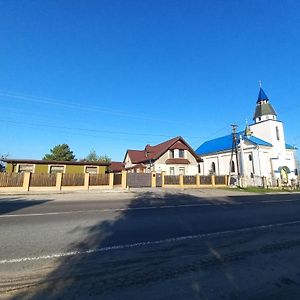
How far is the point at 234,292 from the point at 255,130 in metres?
54.0

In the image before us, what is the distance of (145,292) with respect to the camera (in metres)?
3.49

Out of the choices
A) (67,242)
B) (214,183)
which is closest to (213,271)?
(67,242)

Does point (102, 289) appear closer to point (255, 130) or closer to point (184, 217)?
point (184, 217)

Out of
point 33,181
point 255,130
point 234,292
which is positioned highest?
point 255,130

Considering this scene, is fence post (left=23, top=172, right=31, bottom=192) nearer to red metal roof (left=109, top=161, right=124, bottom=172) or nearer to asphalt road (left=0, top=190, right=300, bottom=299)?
asphalt road (left=0, top=190, right=300, bottom=299)

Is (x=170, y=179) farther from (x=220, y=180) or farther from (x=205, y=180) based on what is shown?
(x=220, y=180)

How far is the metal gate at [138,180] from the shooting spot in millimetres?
30266

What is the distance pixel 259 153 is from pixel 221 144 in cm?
A: 1135

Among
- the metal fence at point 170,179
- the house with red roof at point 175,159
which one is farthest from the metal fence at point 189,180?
the house with red roof at point 175,159

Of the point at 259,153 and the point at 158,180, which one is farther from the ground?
the point at 259,153

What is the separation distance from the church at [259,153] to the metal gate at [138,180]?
17.2m

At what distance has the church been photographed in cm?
4509

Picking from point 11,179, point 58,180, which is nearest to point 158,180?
point 58,180

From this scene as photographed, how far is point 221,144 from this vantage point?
56.2 m
